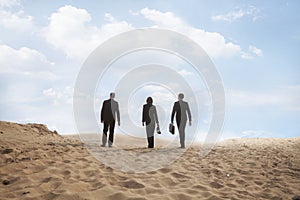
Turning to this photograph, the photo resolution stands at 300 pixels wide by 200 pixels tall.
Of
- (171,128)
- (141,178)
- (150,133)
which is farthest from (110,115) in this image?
(141,178)

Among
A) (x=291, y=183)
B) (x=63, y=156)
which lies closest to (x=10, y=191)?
(x=63, y=156)

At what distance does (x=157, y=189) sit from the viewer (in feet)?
19.9

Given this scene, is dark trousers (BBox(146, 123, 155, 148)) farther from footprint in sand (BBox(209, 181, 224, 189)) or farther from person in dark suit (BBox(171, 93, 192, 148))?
footprint in sand (BBox(209, 181, 224, 189))

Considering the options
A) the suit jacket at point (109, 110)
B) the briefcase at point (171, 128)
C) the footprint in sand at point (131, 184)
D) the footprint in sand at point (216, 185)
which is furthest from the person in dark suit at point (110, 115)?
the footprint in sand at point (216, 185)

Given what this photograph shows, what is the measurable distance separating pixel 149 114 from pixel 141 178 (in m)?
5.91

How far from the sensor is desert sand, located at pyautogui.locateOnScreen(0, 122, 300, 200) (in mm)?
5777

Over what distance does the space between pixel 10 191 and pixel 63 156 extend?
8.28ft

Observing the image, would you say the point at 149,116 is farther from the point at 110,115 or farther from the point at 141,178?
the point at 141,178

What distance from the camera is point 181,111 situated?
491 inches

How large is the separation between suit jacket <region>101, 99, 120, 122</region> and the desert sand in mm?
2906

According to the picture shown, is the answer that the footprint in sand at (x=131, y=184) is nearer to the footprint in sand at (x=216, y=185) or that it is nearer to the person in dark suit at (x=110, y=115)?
the footprint in sand at (x=216, y=185)

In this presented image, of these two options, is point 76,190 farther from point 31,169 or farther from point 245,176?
point 245,176

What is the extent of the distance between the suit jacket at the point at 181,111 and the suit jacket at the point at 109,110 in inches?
98.2

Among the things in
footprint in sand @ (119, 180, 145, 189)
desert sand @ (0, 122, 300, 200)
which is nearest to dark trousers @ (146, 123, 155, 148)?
desert sand @ (0, 122, 300, 200)
